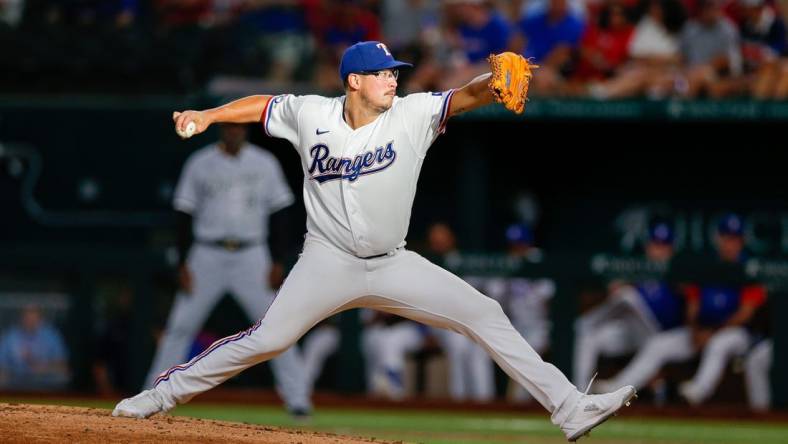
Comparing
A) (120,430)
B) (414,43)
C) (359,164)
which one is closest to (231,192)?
(414,43)

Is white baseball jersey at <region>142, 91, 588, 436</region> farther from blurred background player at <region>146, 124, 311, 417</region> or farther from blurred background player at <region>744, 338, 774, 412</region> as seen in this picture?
blurred background player at <region>744, 338, 774, 412</region>

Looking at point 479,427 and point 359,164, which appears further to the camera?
point 479,427

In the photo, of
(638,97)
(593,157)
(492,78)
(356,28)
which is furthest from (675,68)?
(492,78)

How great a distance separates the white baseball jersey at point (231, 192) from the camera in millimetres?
9766

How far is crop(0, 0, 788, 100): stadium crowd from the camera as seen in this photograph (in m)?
11.9

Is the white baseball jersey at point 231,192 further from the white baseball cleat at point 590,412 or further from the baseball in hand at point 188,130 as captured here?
the white baseball cleat at point 590,412

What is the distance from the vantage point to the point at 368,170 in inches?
232

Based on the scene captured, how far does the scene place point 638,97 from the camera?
11719 millimetres

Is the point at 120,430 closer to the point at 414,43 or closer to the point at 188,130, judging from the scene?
the point at 188,130

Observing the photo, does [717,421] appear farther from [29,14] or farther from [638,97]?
[29,14]

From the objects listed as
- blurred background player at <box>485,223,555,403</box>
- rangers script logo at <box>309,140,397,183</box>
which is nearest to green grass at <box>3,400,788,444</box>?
blurred background player at <box>485,223,555,403</box>

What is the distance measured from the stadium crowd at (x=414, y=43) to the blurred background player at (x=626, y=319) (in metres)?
1.71

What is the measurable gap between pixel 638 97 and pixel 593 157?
1252mm

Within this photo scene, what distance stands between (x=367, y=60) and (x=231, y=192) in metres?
3.96
